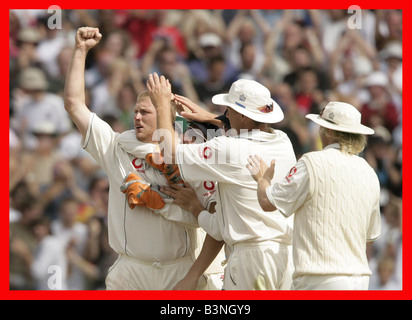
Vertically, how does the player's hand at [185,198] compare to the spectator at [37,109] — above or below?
below

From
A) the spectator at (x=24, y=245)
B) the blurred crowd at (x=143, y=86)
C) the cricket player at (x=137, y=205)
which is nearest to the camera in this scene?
Answer: the cricket player at (x=137, y=205)

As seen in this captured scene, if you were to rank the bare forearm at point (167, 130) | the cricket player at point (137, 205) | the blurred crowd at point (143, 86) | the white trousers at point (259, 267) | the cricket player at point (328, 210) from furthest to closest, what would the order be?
the blurred crowd at point (143, 86)
the cricket player at point (137, 205)
the bare forearm at point (167, 130)
the white trousers at point (259, 267)
the cricket player at point (328, 210)

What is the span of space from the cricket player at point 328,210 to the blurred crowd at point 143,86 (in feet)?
14.1

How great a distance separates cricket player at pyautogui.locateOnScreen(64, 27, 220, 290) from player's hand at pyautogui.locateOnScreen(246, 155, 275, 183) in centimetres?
76

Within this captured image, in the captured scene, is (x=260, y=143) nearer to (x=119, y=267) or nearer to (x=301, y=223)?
(x=301, y=223)

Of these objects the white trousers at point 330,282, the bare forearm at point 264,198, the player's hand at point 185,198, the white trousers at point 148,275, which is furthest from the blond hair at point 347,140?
the white trousers at point 148,275

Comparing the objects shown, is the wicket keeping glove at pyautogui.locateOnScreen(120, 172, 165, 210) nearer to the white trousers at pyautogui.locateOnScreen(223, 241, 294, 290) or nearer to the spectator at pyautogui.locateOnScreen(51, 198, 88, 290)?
the white trousers at pyautogui.locateOnScreen(223, 241, 294, 290)

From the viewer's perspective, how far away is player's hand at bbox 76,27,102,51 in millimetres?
6254

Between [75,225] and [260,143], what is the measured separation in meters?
4.23

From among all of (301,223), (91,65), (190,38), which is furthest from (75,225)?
(301,223)

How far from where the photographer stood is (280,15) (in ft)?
36.8

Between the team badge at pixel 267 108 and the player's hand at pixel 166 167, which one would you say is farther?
the player's hand at pixel 166 167

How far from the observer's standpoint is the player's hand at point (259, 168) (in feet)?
18.3

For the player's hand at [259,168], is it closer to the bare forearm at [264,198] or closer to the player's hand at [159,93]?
the bare forearm at [264,198]
